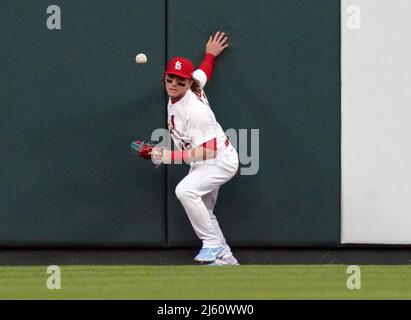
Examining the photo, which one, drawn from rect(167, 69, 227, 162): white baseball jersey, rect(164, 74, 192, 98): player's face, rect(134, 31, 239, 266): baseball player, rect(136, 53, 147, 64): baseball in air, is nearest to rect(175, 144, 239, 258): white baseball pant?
rect(134, 31, 239, 266): baseball player

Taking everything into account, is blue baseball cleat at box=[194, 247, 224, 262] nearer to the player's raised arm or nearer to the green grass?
the green grass

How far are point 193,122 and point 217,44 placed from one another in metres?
0.62

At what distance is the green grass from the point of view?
8.09 meters

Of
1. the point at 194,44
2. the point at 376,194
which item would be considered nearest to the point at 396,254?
the point at 376,194

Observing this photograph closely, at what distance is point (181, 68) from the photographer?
913 cm

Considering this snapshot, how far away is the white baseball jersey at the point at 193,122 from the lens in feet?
30.1

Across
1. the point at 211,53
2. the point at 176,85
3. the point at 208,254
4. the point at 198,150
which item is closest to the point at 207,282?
the point at 208,254

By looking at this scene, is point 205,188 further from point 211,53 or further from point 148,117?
point 211,53

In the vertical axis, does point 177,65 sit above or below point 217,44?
below

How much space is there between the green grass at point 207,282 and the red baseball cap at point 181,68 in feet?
4.23

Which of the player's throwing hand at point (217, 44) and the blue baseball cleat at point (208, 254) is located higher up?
the player's throwing hand at point (217, 44)

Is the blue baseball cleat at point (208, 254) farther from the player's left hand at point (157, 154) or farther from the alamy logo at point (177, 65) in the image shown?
the alamy logo at point (177, 65)

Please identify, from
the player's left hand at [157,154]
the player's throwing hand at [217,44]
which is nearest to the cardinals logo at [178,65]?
the player's throwing hand at [217,44]

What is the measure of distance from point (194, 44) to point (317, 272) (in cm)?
183
